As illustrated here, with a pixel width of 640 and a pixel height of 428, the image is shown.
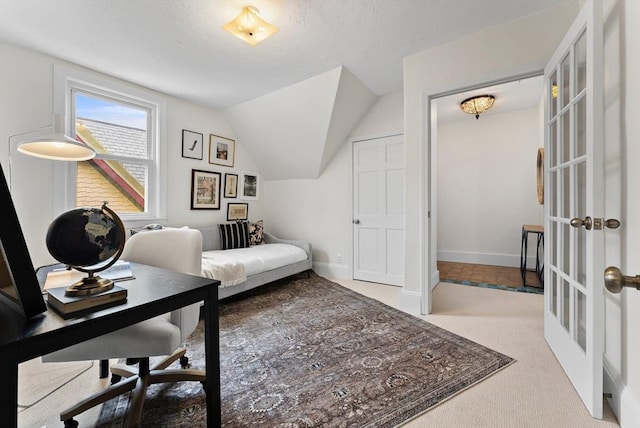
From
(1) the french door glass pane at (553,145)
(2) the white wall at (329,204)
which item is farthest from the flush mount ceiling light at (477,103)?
(1) the french door glass pane at (553,145)

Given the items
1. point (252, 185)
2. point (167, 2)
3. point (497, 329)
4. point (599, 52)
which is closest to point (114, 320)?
point (167, 2)

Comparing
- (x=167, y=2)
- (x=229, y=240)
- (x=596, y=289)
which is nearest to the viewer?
(x=596, y=289)

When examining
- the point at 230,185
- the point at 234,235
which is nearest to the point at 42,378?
the point at 234,235

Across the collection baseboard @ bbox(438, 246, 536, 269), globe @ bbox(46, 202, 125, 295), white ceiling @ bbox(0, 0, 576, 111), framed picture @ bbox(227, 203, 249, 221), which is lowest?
baseboard @ bbox(438, 246, 536, 269)

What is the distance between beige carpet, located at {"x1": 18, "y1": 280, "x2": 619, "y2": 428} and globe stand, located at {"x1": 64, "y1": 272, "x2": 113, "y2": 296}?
868mm

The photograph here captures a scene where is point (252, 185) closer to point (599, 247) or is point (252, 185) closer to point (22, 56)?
point (22, 56)

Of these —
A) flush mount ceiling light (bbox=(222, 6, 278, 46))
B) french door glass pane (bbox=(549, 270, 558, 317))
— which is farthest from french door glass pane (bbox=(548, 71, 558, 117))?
flush mount ceiling light (bbox=(222, 6, 278, 46))

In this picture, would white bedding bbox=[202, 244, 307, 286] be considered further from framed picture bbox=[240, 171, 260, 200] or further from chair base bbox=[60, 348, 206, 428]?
chair base bbox=[60, 348, 206, 428]

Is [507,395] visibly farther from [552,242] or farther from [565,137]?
[565,137]

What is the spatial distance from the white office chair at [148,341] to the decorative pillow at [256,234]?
255 cm

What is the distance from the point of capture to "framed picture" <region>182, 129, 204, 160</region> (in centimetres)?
379

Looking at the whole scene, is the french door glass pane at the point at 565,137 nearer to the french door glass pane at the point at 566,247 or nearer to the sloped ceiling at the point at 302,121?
the french door glass pane at the point at 566,247

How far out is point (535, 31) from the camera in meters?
2.20

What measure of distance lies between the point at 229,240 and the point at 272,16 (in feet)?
9.17
